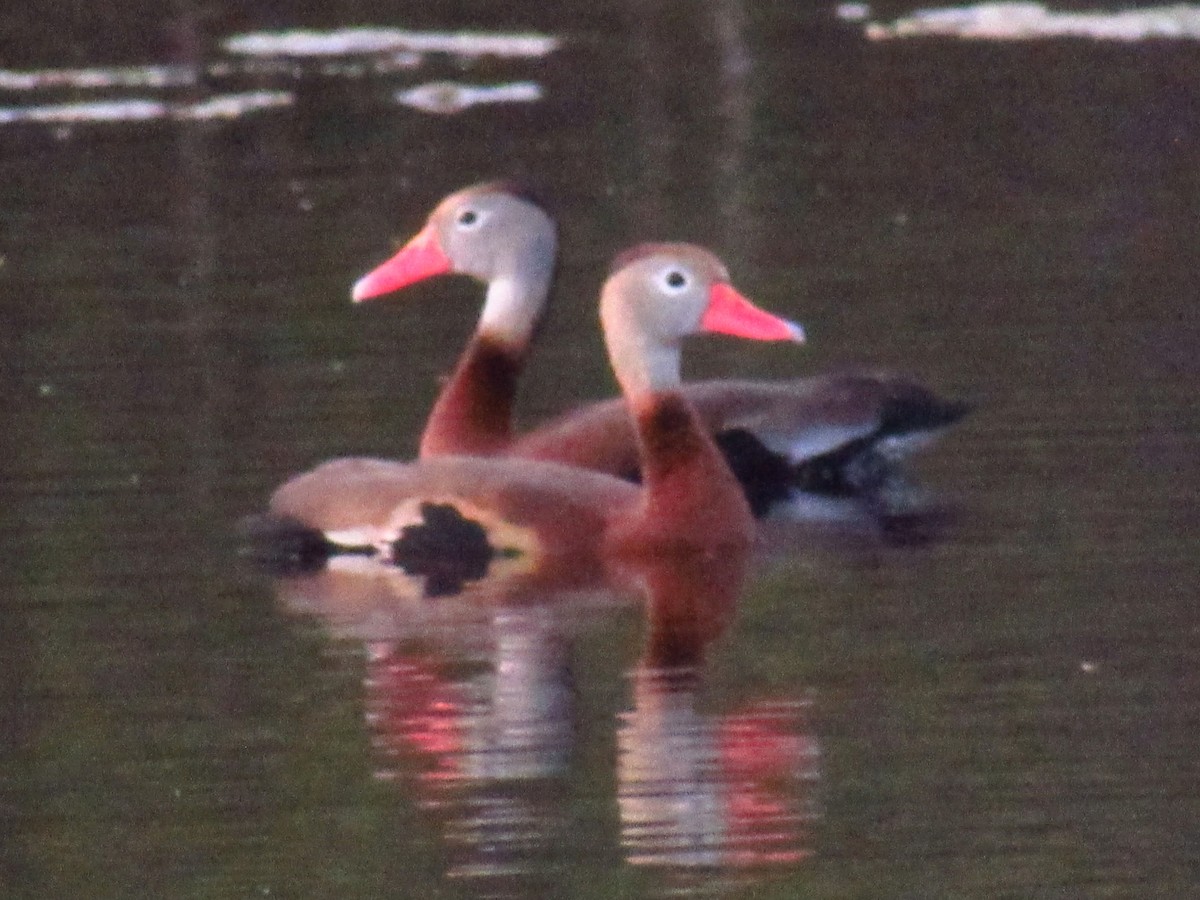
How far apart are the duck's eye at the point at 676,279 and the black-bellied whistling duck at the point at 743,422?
25.7 inches

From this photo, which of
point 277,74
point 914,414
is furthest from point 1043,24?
point 914,414

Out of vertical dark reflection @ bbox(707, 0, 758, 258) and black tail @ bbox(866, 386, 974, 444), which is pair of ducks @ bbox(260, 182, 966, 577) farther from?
vertical dark reflection @ bbox(707, 0, 758, 258)

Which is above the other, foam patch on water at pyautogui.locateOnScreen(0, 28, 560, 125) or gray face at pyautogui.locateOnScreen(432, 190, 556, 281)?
gray face at pyautogui.locateOnScreen(432, 190, 556, 281)

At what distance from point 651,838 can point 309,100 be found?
46.5 ft

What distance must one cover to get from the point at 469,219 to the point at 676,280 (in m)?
1.36

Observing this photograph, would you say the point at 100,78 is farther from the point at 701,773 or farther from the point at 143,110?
the point at 701,773

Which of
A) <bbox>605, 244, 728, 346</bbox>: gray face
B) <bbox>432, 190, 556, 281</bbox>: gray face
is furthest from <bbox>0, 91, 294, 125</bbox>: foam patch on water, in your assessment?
<bbox>605, 244, 728, 346</bbox>: gray face

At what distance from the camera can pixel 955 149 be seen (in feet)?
63.0

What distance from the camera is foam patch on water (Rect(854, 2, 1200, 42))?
23156 millimetres

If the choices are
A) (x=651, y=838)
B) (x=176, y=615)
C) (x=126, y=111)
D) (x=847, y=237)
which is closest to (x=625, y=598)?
(x=176, y=615)

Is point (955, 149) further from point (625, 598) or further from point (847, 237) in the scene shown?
point (625, 598)

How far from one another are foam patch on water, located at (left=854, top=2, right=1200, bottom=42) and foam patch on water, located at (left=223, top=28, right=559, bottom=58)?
2140mm

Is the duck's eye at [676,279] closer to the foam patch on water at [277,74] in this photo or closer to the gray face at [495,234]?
the gray face at [495,234]

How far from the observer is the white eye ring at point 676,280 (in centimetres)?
1117
